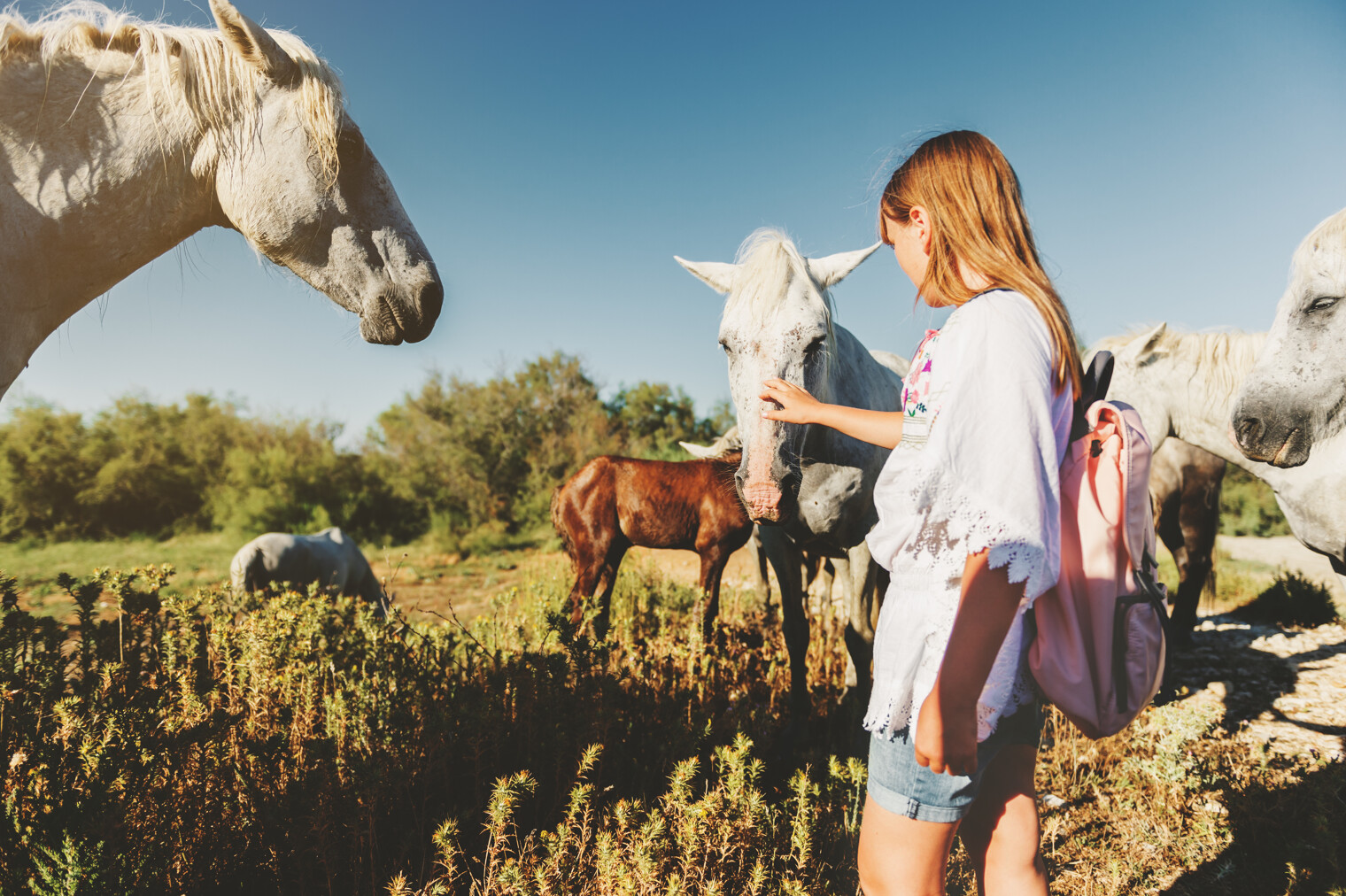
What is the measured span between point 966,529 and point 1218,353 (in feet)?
15.2

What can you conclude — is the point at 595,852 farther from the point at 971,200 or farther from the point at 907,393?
the point at 971,200

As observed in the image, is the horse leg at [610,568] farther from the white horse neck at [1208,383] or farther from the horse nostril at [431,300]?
the white horse neck at [1208,383]

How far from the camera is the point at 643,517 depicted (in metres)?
5.32

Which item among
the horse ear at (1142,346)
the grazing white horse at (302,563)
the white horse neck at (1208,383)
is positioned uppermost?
the horse ear at (1142,346)

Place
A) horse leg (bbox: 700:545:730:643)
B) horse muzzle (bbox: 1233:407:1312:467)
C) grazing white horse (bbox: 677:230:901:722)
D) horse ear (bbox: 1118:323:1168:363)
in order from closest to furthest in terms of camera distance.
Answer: grazing white horse (bbox: 677:230:901:722)
horse muzzle (bbox: 1233:407:1312:467)
horse ear (bbox: 1118:323:1168:363)
horse leg (bbox: 700:545:730:643)

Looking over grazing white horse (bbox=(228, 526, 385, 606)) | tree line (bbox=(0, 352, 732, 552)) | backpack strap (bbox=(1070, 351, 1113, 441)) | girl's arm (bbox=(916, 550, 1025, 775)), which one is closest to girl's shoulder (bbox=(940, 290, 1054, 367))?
backpack strap (bbox=(1070, 351, 1113, 441))

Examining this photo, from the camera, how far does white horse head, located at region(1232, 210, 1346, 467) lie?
7.81ft

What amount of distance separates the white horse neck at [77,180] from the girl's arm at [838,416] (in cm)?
176

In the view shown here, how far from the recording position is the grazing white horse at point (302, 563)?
617cm

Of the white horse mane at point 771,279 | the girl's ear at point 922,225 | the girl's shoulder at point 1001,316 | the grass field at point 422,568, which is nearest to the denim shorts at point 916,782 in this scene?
the girl's shoulder at point 1001,316

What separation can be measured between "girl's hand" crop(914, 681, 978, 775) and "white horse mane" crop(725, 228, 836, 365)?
5.58 ft

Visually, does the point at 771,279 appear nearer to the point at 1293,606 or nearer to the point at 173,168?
the point at 173,168

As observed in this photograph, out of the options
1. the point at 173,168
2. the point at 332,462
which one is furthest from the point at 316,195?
the point at 332,462

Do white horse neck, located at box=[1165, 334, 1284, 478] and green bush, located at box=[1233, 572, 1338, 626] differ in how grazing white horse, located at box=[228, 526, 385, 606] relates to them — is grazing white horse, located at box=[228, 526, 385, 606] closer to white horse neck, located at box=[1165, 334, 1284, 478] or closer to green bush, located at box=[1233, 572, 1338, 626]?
white horse neck, located at box=[1165, 334, 1284, 478]
